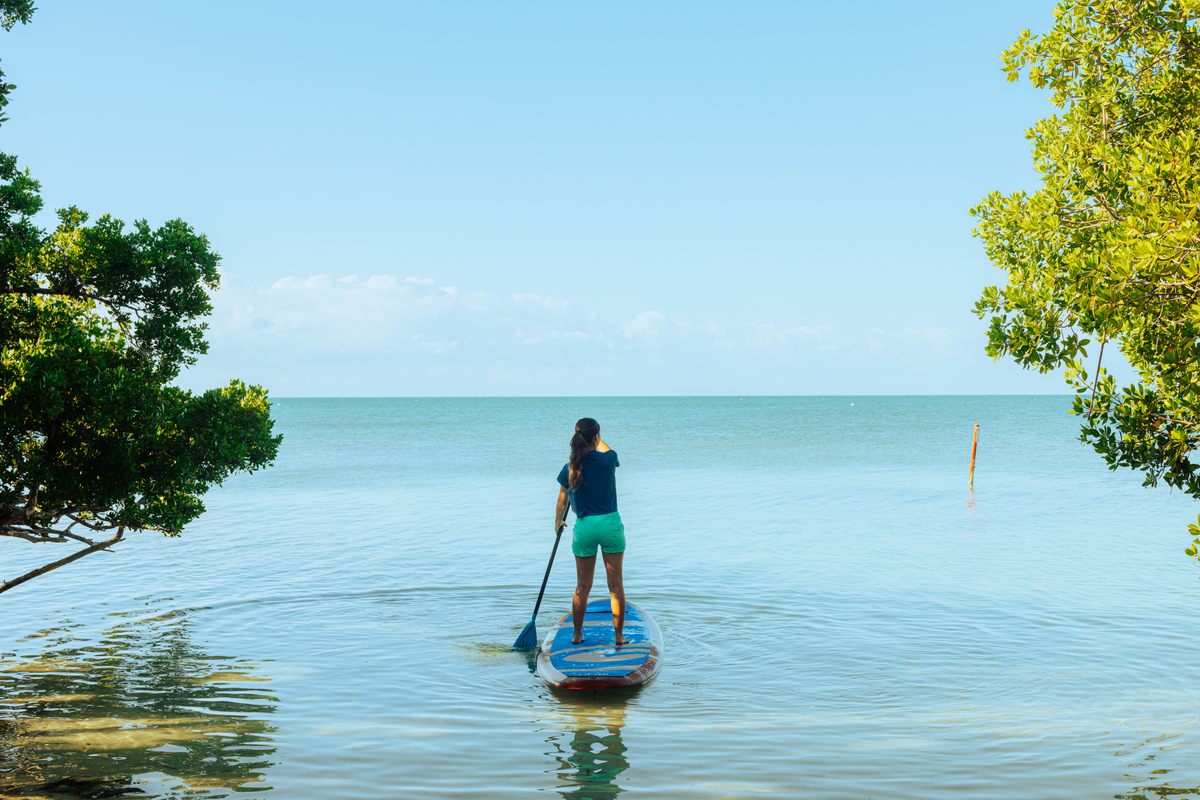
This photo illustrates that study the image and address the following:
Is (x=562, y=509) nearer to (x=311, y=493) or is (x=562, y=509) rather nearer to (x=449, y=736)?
(x=449, y=736)

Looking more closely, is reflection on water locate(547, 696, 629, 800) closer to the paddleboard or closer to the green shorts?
the paddleboard

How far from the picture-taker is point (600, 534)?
10.9 meters

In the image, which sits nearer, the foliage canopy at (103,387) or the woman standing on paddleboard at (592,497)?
the foliage canopy at (103,387)

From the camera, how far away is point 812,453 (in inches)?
2362

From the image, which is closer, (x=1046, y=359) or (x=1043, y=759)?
(x=1046, y=359)

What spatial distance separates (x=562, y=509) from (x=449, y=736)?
2.97 m

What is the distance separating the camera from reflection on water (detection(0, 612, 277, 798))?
321 inches

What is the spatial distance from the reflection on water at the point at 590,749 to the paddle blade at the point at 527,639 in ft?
8.14

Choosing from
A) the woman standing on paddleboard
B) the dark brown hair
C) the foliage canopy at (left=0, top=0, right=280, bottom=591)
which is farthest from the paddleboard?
the foliage canopy at (left=0, top=0, right=280, bottom=591)

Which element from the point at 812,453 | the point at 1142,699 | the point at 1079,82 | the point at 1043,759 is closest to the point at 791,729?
the point at 1043,759

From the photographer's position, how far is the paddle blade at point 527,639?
13062mm

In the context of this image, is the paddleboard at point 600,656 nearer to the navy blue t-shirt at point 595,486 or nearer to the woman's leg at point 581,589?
the woman's leg at point 581,589

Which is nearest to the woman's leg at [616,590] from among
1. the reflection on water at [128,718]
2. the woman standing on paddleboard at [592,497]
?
the woman standing on paddleboard at [592,497]

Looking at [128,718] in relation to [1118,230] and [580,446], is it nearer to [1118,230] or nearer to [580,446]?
[580,446]
